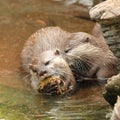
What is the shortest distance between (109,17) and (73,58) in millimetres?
1304

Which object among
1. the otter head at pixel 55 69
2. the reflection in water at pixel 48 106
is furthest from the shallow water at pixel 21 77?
the otter head at pixel 55 69

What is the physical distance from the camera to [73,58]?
5.21 m

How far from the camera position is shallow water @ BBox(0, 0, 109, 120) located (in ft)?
12.4

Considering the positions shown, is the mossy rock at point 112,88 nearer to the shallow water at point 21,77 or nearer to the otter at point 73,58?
the shallow water at point 21,77

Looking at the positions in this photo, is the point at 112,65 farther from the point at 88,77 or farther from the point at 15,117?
the point at 15,117

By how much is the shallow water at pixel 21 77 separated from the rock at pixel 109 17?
0.58 metres

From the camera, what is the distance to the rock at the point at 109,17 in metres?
3.98

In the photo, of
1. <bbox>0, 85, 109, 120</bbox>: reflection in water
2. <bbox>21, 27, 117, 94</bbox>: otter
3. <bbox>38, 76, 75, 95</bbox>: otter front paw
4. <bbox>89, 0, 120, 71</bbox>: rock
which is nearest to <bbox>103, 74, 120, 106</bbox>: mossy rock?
<bbox>0, 85, 109, 120</bbox>: reflection in water

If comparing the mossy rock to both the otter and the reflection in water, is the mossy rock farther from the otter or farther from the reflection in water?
the otter

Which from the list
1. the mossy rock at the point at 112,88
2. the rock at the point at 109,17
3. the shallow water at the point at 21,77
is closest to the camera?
the mossy rock at the point at 112,88

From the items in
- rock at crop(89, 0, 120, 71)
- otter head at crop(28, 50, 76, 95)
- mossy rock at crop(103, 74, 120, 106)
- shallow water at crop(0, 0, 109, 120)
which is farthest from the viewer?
otter head at crop(28, 50, 76, 95)

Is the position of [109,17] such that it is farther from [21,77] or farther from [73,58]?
[21,77]

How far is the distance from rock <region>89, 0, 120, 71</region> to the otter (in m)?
0.70

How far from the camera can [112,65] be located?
5.14m
